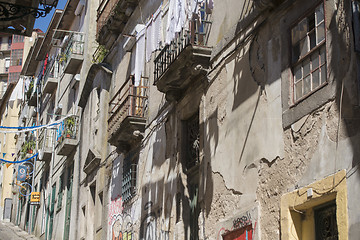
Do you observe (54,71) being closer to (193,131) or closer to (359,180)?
(193,131)

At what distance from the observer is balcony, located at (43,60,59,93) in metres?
30.5

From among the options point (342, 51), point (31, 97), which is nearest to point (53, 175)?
point (31, 97)

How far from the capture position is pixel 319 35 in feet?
31.4

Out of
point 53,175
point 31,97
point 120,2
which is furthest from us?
point 31,97

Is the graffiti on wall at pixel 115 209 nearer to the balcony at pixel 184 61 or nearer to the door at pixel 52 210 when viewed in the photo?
the balcony at pixel 184 61

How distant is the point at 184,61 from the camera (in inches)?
517

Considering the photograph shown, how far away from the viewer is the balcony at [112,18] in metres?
19.0

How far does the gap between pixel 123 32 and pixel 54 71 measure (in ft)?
39.1

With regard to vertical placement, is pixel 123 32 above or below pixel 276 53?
above

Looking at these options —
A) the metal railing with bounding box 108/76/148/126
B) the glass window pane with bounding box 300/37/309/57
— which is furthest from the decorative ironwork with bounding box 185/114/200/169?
the glass window pane with bounding box 300/37/309/57

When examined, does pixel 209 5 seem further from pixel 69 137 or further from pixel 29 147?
pixel 29 147

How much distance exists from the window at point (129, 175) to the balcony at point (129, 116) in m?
0.30

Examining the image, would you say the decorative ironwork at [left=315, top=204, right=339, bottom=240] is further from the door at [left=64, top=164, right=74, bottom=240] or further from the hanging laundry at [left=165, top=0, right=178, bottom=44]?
the door at [left=64, top=164, right=74, bottom=240]

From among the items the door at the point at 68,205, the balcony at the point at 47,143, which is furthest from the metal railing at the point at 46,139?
the door at the point at 68,205
